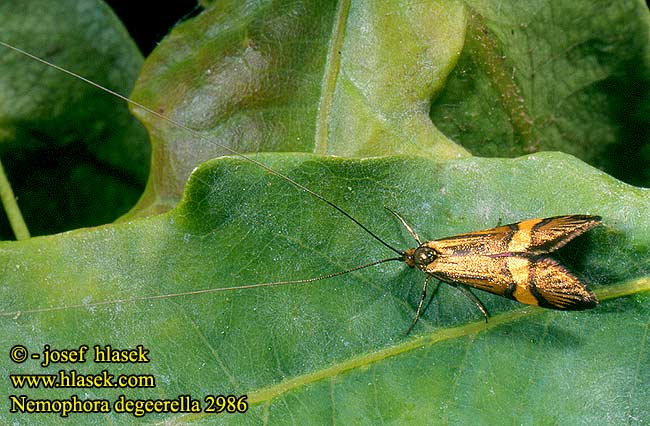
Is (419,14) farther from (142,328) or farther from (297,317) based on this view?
(142,328)

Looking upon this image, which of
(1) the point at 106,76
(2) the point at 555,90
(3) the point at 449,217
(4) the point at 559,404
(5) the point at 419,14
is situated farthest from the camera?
(1) the point at 106,76

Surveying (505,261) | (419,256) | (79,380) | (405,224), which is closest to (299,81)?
(405,224)

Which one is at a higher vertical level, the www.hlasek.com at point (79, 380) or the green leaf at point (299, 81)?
the green leaf at point (299, 81)

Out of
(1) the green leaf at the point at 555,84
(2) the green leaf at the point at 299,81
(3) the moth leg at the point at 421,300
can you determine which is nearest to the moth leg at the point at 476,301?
(3) the moth leg at the point at 421,300

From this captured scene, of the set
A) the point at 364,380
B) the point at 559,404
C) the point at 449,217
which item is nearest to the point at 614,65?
the point at 449,217

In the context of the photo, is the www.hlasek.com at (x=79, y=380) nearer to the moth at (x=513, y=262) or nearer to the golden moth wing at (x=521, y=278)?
the moth at (x=513, y=262)

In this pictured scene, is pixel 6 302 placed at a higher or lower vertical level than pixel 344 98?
lower

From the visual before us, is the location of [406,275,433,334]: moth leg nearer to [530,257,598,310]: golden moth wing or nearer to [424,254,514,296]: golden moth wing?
[424,254,514,296]: golden moth wing
